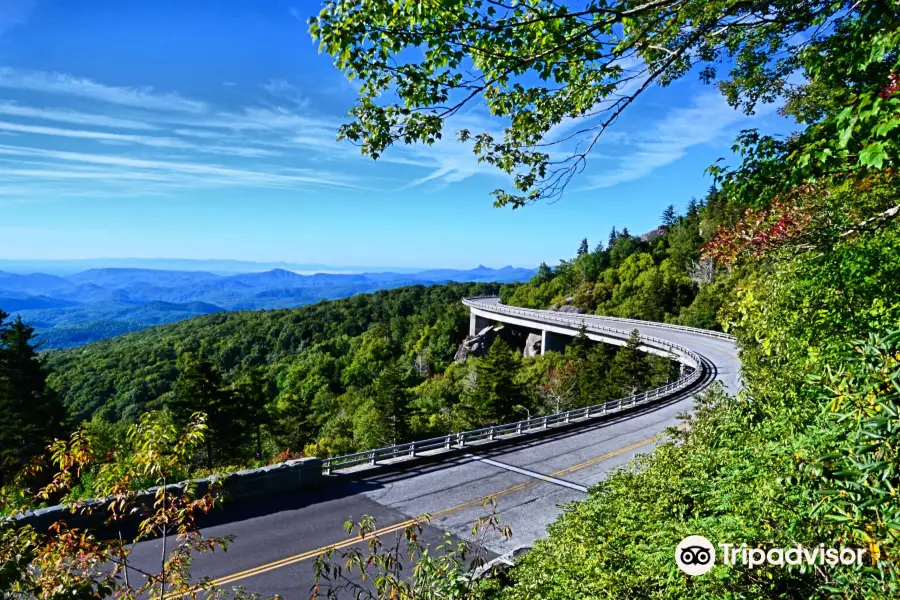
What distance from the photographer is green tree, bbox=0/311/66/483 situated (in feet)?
76.4

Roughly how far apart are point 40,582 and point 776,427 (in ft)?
26.7

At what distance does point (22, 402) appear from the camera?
955 inches

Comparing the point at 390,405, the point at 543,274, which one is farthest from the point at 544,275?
the point at 390,405

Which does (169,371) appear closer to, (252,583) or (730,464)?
(252,583)

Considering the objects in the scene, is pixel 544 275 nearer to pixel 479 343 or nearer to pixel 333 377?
pixel 479 343

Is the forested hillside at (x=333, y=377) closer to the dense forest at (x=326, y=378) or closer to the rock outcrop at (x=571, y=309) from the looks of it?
→ the dense forest at (x=326, y=378)

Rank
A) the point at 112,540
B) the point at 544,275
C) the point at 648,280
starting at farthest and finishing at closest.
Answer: the point at 544,275, the point at 648,280, the point at 112,540

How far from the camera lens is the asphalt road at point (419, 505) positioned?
10.6 metres

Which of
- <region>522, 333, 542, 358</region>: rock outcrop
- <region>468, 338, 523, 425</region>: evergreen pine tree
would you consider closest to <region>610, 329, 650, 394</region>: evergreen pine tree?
<region>468, 338, 523, 425</region>: evergreen pine tree

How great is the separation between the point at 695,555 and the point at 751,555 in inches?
20.5

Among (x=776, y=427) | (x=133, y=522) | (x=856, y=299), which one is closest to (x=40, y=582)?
(x=776, y=427)

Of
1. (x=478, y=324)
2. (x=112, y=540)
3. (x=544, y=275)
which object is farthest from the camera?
(x=544, y=275)

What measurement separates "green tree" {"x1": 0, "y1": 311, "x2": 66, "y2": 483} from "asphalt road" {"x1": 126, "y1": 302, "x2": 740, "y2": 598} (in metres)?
17.4

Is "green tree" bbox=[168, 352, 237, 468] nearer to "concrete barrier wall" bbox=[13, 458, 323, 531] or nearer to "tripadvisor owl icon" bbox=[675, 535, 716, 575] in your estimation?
"concrete barrier wall" bbox=[13, 458, 323, 531]
